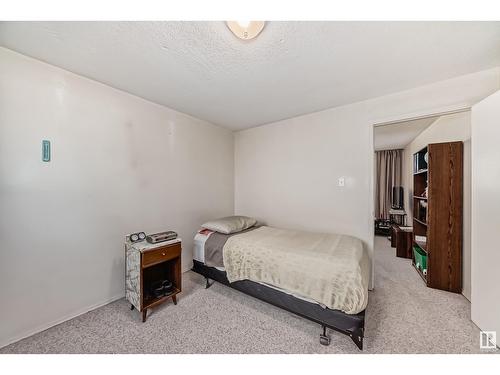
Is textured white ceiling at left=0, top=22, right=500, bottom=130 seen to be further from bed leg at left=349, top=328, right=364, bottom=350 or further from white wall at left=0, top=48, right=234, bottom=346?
bed leg at left=349, top=328, right=364, bottom=350

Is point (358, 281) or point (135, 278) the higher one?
point (358, 281)

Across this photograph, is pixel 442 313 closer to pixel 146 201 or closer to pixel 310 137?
pixel 310 137

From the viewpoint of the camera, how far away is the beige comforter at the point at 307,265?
136cm

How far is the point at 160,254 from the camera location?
1773mm

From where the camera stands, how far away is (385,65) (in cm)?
156

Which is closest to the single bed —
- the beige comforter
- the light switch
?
the beige comforter

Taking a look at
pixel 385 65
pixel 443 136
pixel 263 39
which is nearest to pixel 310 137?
pixel 385 65

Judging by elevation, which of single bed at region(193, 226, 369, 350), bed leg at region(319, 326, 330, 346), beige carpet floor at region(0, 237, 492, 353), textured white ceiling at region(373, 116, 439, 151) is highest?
textured white ceiling at region(373, 116, 439, 151)

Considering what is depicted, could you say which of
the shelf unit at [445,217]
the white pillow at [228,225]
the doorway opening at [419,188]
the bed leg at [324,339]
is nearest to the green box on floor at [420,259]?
the doorway opening at [419,188]

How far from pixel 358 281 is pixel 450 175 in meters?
2.08

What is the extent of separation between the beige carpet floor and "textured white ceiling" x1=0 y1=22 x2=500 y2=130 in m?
2.25

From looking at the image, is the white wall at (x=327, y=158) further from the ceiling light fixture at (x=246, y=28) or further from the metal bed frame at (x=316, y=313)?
the ceiling light fixture at (x=246, y=28)

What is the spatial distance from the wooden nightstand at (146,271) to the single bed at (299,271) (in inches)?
14.6

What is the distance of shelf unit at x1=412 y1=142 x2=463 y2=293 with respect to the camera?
215 centimetres
